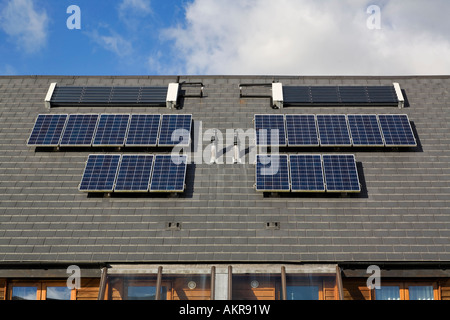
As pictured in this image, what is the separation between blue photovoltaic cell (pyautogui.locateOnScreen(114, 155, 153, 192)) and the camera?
72.1 ft

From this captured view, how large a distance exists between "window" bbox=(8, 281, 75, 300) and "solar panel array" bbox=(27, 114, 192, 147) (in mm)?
6972

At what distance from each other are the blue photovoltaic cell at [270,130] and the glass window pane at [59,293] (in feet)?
35.4

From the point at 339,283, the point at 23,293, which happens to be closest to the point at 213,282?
the point at 339,283

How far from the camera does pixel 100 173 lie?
888 inches

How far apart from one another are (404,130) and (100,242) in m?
15.3

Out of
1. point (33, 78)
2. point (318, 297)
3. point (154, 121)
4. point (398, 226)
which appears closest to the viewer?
point (318, 297)

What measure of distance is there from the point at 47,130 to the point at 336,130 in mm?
14420

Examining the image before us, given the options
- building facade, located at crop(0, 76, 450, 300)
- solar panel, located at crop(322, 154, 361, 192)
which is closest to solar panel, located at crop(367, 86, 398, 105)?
building facade, located at crop(0, 76, 450, 300)

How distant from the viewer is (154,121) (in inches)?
989

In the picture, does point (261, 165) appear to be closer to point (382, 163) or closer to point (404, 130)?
point (382, 163)

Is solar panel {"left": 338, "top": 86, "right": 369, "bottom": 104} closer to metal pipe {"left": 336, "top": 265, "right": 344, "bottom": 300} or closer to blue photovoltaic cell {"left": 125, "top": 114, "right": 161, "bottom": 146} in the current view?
blue photovoltaic cell {"left": 125, "top": 114, "right": 161, "bottom": 146}

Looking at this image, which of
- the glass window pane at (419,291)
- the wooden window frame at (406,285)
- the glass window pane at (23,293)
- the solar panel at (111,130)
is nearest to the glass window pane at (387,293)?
the wooden window frame at (406,285)

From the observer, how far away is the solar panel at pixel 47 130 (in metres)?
→ 24.1
